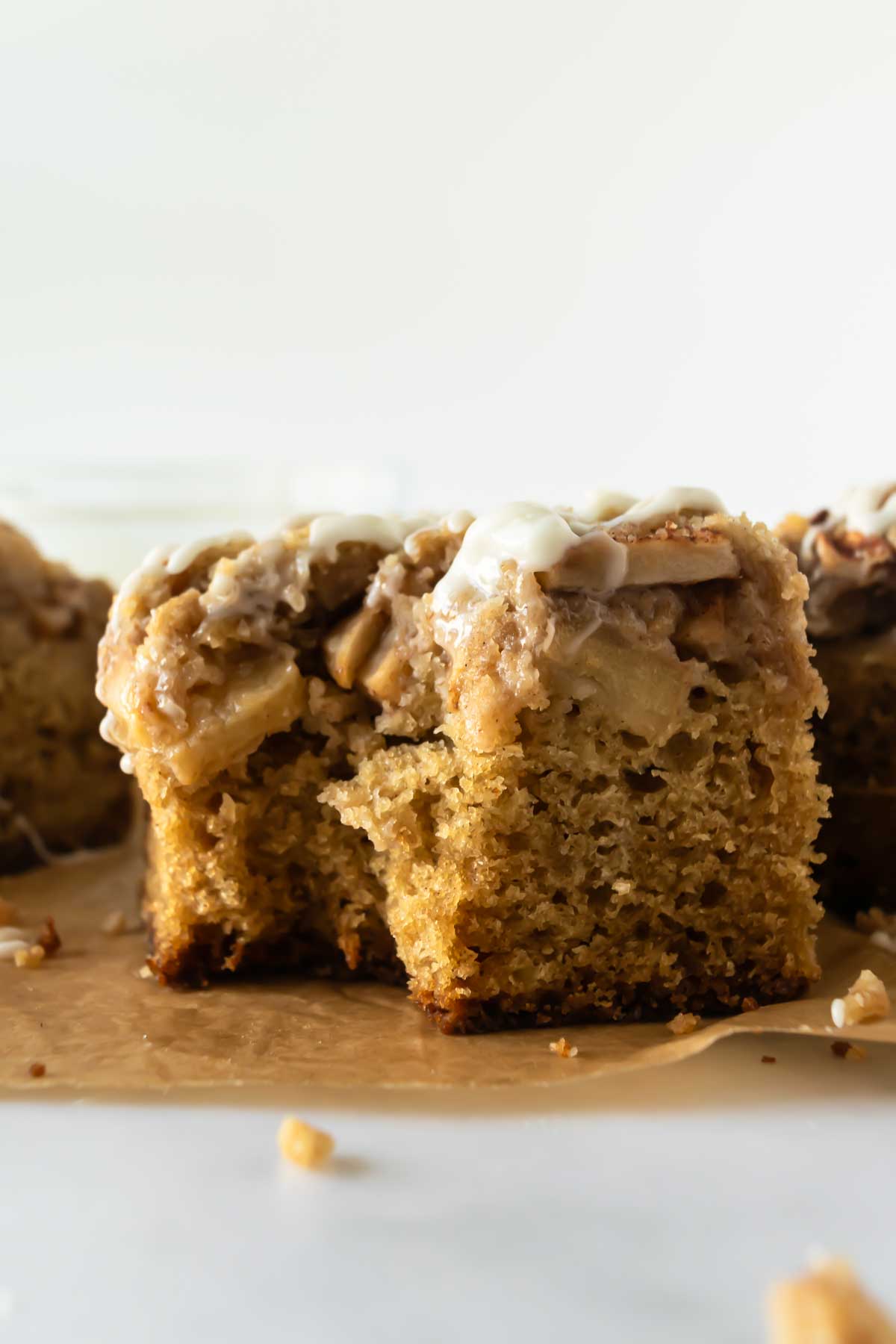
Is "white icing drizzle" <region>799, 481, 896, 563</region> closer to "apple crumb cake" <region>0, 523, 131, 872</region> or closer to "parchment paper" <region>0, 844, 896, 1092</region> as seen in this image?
"parchment paper" <region>0, 844, 896, 1092</region>

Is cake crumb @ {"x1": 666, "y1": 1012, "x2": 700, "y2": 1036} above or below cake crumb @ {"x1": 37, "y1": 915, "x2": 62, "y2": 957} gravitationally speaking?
above

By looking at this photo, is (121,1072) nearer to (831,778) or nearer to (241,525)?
(831,778)

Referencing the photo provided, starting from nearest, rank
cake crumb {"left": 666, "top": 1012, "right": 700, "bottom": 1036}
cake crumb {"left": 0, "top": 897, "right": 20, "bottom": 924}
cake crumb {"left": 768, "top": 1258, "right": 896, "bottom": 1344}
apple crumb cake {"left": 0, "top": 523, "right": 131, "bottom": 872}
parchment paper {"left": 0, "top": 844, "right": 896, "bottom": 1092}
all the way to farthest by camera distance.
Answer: cake crumb {"left": 768, "top": 1258, "right": 896, "bottom": 1344} → parchment paper {"left": 0, "top": 844, "right": 896, "bottom": 1092} → cake crumb {"left": 666, "top": 1012, "right": 700, "bottom": 1036} → cake crumb {"left": 0, "top": 897, "right": 20, "bottom": 924} → apple crumb cake {"left": 0, "top": 523, "right": 131, "bottom": 872}

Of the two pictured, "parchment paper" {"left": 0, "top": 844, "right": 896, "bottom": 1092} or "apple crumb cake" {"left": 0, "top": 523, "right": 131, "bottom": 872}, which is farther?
"apple crumb cake" {"left": 0, "top": 523, "right": 131, "bottom": 872}

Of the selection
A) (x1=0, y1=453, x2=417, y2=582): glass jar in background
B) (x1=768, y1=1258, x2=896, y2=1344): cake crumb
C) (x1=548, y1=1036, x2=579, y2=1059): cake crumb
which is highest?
(x1=0, y1=453, x2=417, y2=582): glass jar in background

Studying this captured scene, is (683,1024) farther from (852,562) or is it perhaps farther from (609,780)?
(852,562)

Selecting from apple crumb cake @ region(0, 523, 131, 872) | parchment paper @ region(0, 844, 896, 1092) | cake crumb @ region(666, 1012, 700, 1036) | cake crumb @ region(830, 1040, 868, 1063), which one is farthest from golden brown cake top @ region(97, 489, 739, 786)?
apple crumb cake @ region(0, 523, 131, 872)

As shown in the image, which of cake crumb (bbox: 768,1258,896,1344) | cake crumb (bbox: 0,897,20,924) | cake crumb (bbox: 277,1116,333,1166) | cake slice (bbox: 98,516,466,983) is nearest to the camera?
cake crumb (bbox: 768,1258,896,1344)

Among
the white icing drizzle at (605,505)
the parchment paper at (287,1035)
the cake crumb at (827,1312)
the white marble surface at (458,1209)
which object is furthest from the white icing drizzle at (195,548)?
the cake crumb at (827,1312)

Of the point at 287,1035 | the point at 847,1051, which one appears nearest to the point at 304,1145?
the point at 287,1035
